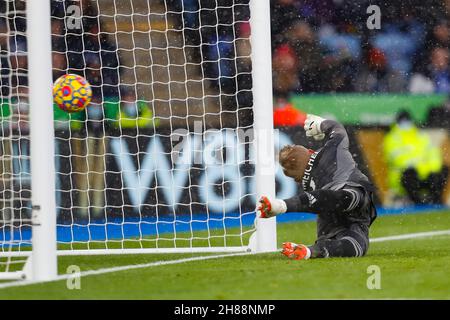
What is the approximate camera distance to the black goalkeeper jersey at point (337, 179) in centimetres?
734

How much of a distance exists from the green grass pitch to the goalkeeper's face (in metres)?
0.61

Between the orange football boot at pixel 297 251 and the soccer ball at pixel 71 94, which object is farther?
the soccer ball at pixel 71 94

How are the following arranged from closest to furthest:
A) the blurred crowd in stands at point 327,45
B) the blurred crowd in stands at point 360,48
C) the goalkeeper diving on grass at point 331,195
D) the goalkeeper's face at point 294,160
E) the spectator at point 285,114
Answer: the goalkeeper diving on grass at point 331,195 < the goalkeeper's face at point 294,160 < the spectator at point 285,114 < the blurred crowd in stands at point 327,45 < the blurred crowd in stands at point 360,48

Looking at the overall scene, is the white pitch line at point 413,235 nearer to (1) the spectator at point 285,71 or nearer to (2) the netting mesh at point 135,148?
(2) the netting mesh at point 135,148

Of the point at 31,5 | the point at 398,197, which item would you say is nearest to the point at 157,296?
the point at 31,5

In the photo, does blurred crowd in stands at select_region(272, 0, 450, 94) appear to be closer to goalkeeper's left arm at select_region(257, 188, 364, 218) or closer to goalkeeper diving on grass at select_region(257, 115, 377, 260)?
goalkeeper diving on grass at select_region(257, 115, 377, 260)

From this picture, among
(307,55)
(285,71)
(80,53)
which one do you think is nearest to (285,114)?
(285,71)

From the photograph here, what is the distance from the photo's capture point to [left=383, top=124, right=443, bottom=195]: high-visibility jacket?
12.8m

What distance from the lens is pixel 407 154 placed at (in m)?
13.0

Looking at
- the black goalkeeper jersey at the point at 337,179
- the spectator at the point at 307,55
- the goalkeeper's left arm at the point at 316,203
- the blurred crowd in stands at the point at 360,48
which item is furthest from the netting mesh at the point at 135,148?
the goalkeeper's left arm at the point at 316,203

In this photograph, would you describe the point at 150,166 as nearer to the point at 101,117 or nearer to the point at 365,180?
the point at 101,117

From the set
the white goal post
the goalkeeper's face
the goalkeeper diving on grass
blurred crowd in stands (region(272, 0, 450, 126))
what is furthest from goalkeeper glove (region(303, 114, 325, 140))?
blurred crowd in stands (region(272, 0, 450, 126))

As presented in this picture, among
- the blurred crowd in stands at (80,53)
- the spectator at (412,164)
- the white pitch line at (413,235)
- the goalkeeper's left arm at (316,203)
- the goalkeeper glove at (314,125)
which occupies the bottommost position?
the white pitch line at (413,235)

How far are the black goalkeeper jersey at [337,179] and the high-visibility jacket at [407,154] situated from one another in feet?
17.5
